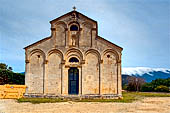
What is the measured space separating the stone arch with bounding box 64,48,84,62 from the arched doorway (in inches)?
56.9

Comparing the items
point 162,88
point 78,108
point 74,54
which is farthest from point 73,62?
point 162,88

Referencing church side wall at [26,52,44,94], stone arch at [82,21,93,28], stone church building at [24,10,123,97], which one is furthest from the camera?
stone arch at [82,21,93,28]

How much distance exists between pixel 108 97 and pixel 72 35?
8731mm

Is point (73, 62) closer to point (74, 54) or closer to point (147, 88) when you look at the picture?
point (74, 54)

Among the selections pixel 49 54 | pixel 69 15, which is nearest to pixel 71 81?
pixel 49 54

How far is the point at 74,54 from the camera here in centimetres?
2342

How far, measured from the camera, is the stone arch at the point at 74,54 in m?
23.3

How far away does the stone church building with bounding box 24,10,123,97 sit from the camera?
22.5 m

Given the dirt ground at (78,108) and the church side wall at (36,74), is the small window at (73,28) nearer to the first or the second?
the church side wall at (36,74)

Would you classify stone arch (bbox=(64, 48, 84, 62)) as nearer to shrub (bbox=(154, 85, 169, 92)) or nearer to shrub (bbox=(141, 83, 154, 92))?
shrub (bbox=(154, 85, 169, 92))

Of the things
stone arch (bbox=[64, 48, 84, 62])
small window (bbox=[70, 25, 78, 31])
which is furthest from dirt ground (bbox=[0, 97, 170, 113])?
small window (bbox=[70, 25, 78, 31])

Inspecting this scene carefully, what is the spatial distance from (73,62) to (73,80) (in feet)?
7.30

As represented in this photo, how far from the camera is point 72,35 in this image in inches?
938

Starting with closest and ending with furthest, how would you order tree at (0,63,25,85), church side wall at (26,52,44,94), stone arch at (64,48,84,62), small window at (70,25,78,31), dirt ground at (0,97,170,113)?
1. dirt ground at (0,97,170,113)
2. church side wall at (26,52,44,94)
3. stone arch at (64,48,84,62)
4. small window at (70,25,78,31)
5. tree at (0,63,25,85)
